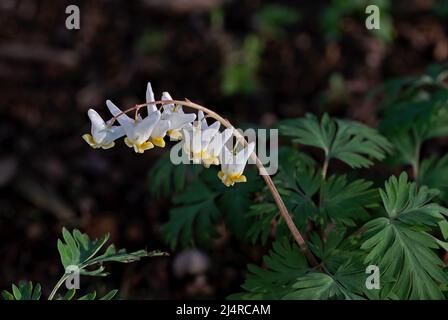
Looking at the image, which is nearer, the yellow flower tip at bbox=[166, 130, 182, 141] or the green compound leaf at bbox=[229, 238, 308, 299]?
the yellow flower tip at bbox=[166, 130, 182, 141]

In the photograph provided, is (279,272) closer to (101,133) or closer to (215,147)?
(215,147)

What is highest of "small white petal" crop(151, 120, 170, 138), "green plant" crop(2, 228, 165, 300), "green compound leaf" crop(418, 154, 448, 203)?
"small white petal" crop(151, 120, 170, 138)

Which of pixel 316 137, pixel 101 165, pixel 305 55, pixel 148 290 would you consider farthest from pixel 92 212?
pixel 305 55

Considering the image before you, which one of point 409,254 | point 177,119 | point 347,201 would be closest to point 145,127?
point 177,119

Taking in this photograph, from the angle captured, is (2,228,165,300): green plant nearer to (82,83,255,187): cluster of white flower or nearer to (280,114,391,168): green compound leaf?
(82,83,255,187): cluster of white flower

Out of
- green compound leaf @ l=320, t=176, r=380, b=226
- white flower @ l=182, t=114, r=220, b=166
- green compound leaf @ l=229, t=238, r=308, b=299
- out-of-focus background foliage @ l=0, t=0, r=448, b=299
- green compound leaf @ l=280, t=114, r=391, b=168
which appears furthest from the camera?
out-of-focus background foliage @ l=0, t=0, r=448, b=299

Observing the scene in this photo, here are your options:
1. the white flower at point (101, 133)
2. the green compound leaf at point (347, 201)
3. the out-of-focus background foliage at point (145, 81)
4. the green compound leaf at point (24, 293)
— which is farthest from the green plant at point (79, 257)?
the out-of-focus background foliage at point (145, 81)

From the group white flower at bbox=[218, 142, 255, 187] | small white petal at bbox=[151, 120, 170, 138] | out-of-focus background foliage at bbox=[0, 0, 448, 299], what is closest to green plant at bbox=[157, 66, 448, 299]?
white flower at bbox=[218, 142, 255, 187]
